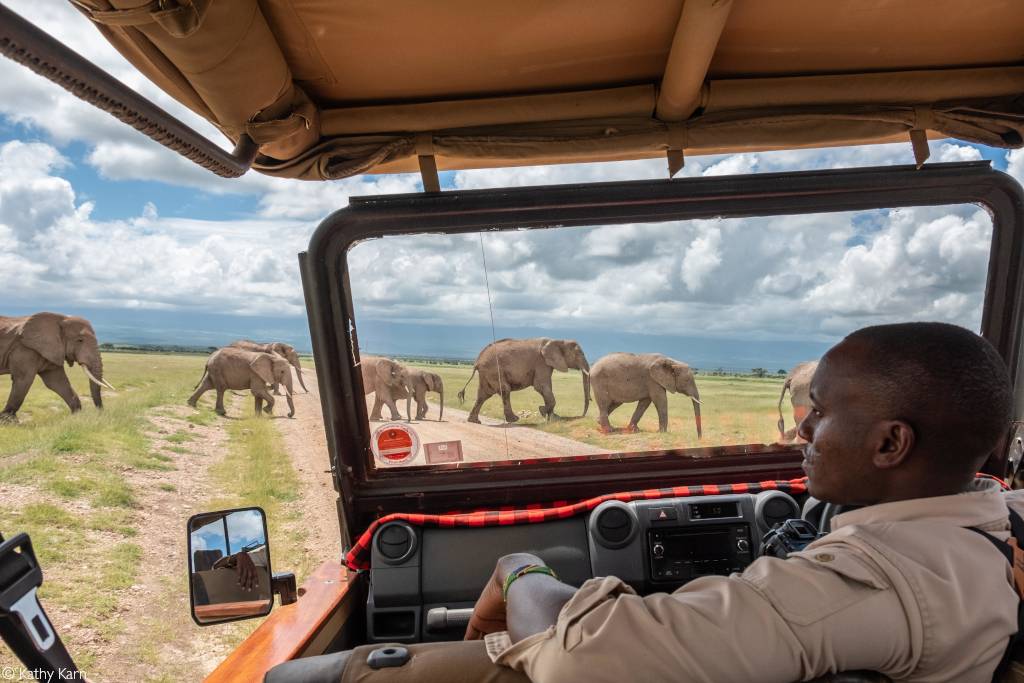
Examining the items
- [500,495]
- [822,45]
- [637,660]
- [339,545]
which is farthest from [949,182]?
[339,545]

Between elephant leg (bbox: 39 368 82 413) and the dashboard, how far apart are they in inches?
339

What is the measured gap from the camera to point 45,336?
9.10 m

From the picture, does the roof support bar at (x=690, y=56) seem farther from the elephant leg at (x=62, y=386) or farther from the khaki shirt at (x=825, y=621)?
the elephant leg at (x=62, y=386)

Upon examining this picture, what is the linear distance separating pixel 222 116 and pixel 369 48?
0.40 metres

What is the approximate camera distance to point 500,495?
2.69 metres

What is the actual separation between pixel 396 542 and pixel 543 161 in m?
1.37

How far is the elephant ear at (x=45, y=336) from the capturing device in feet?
29.2

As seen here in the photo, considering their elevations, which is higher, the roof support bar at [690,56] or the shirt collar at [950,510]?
the roof support bar at [690,56]

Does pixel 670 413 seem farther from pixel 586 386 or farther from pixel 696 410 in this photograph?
pixel 586 386

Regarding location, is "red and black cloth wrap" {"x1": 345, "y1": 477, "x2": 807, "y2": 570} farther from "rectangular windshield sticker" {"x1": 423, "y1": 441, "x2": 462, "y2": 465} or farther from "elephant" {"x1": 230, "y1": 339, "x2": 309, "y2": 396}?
"elephant" {"x1": 230, "y1": 339, "x2": 309, "y2": 396}

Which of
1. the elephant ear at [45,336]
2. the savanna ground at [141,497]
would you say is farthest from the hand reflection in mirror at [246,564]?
the elephant ear at [45,336]

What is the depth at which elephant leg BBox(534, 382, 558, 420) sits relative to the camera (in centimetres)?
272

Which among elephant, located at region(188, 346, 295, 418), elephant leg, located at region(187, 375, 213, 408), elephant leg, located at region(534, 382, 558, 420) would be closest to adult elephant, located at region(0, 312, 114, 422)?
elephant, located at region(188, 346, 295, 418)

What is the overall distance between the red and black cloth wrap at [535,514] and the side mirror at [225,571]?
37cm
